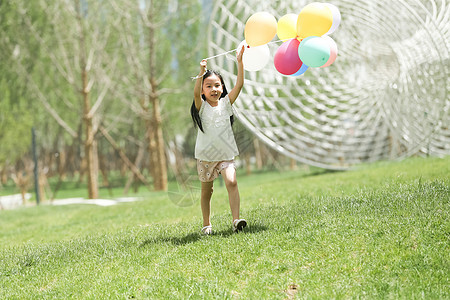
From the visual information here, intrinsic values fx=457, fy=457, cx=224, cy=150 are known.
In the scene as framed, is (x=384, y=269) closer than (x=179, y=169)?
Yes

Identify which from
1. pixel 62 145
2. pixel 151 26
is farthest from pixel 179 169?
pixel 62 145

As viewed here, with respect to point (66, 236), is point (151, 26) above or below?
above

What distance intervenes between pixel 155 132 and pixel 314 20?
480 inches

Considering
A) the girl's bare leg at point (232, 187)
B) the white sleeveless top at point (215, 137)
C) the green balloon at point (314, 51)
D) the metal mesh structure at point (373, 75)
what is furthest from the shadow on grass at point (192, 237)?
the metal mesh structure at point (373, 75)

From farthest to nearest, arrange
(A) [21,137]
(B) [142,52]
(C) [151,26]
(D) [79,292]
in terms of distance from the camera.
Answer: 1. (A) [21,137]
2. (B) [142,52]
3. (C) [151,26]
4. (D) [79,292]

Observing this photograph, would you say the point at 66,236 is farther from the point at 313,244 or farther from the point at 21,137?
the point at 21,137

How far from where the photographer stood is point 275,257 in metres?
3.45

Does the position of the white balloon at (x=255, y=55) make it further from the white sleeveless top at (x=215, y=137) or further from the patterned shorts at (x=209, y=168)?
the patterned shorts at (x=209, y=168)

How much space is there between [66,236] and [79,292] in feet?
10.0

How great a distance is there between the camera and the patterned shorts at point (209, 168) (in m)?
4.30

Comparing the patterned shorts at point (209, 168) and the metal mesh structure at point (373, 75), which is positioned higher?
the metal mesh structure at point (373, 75)

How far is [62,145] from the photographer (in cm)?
2809

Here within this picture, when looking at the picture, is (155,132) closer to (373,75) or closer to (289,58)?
(373,75)

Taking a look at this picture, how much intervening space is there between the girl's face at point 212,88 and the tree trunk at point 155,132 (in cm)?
1166
